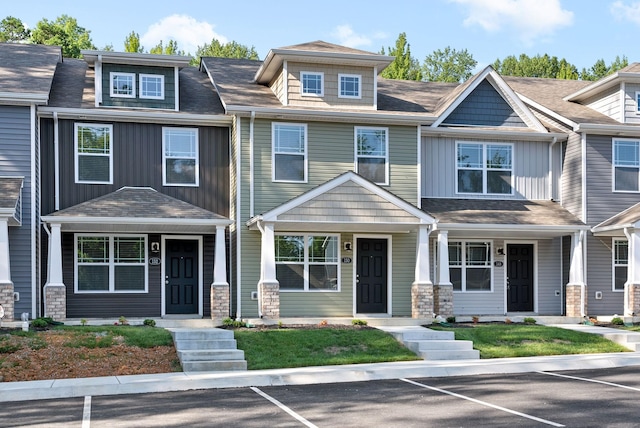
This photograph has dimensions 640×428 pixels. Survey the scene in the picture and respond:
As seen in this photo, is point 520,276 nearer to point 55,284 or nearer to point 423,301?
point 423,301

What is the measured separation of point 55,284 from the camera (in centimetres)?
1852

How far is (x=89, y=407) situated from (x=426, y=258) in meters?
11.0

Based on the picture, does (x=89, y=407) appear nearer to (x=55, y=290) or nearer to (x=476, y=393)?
(x=476, y=393)

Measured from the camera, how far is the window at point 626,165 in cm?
2252

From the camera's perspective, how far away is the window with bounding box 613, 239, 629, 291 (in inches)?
882

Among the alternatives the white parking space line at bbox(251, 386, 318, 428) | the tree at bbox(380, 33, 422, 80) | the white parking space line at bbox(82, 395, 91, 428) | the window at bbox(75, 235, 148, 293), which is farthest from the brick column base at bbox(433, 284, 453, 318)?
the tree at bbox(380, 33, 422, 80)

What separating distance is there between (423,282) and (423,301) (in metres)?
0.48

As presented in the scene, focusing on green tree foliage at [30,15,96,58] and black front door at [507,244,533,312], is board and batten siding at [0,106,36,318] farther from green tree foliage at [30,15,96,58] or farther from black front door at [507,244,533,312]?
green tree foliage at [30,15,96,58]

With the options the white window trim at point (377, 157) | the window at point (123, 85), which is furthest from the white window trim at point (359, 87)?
the window at point (123, 85)

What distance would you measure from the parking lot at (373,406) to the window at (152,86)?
1077 centimetres

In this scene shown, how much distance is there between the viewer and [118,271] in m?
20.5


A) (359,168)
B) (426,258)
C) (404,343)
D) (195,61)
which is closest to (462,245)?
(426,258)

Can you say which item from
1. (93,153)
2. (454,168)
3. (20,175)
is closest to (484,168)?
(454,168)

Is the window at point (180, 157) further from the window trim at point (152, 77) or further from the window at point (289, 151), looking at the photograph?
the window at point (289, 151)
